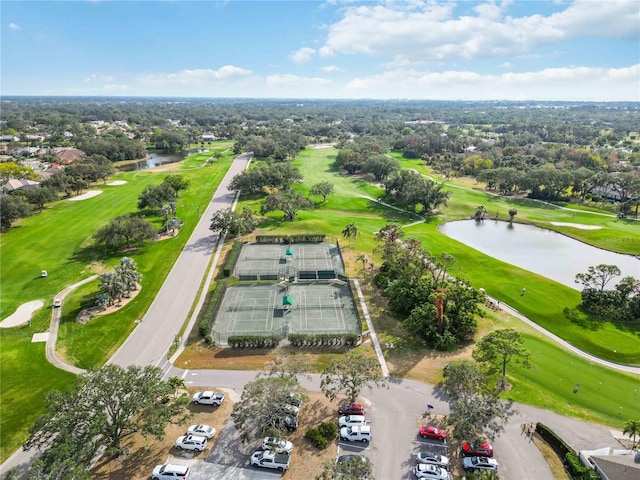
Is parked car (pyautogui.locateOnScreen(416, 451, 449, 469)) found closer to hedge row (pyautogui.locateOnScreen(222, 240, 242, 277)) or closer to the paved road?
the paved road

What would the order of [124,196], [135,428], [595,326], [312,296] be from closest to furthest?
[135,428], [595,326], [312,296], [124,196]

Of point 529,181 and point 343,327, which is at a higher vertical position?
point 529,181

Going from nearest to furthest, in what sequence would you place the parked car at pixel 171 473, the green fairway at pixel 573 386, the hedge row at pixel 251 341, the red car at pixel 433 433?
the parked car at pixel 171 473 < the red car at pixel 433 433 < the green fairway at pixel 573 386 < the hedge row at pixel 251 341

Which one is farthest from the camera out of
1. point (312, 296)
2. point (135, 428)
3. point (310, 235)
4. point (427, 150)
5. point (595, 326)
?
point (427, 150)

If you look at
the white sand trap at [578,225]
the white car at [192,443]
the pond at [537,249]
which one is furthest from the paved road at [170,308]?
the white sand trap at [578,225]

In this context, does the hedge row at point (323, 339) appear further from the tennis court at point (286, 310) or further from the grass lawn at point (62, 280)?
the grass lawn at point (62, 280)

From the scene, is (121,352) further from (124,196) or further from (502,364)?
(124,196)

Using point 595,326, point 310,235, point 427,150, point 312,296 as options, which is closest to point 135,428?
point 312,296

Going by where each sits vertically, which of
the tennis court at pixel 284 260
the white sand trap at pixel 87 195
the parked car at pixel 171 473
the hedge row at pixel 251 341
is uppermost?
the white sand trap at pixel 87 195
